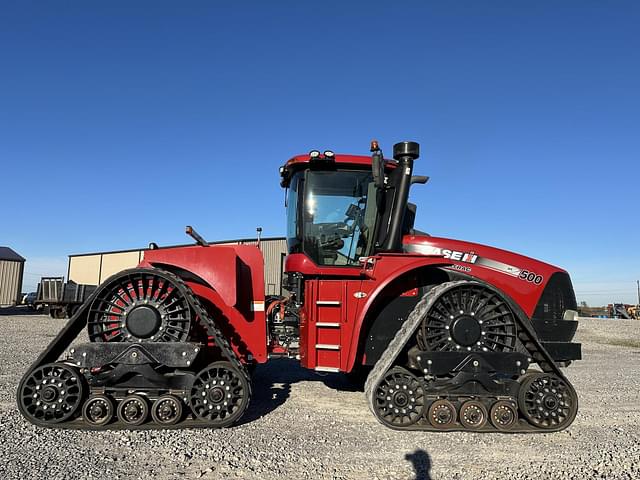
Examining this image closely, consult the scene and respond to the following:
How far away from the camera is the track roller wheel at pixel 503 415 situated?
192 inches

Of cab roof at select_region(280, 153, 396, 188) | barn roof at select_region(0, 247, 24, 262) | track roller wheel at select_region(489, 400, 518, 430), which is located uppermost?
barn roof at select_region(0, 247, 24, 262)

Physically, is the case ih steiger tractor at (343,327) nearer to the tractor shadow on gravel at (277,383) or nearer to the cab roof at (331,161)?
the cab roof at (331,161)

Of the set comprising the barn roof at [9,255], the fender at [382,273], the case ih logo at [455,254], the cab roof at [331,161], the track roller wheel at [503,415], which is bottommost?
the track roller wheel at [503,415]

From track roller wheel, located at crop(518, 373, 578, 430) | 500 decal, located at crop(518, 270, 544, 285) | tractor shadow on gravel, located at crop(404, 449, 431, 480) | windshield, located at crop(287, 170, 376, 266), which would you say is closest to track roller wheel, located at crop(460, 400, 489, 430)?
track roller wheel, located at crop(518, 373, 578, 430)

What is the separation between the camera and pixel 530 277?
224 inches

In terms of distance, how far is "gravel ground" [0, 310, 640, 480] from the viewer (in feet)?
12.5

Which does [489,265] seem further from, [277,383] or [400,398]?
[277,383]

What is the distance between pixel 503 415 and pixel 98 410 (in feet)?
14.7

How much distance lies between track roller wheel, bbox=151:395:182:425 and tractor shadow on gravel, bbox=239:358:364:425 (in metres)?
0.76

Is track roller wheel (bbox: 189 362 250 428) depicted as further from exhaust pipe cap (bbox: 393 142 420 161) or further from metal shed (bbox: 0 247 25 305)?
metal shed (bbox: 0 247 25 305)

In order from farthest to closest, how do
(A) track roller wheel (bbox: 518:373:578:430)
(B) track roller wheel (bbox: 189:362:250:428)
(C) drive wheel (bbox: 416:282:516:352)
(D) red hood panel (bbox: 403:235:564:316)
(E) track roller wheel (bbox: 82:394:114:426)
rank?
(D) red hood panel (bbox: 403:235:564:316), (C) drive wheel (bbox: 416:282:516:352), (A) track roller wheel (bbox: 518:373:578:430), (B) track roller wheel (bbox: 189:362:250:428), (E) track roller wheel (bbox: 82:394:114:426)

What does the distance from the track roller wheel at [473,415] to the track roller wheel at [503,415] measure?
3.4 inches

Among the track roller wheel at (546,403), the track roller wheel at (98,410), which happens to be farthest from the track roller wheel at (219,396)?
the track roller wheel at (546,403)

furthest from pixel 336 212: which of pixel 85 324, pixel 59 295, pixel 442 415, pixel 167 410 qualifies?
pixel 59 295
